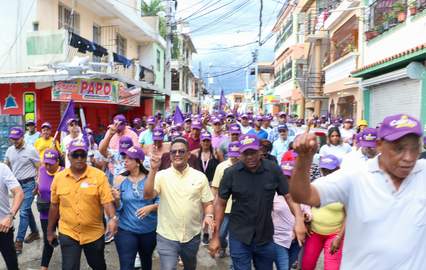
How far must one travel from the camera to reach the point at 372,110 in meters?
15.4

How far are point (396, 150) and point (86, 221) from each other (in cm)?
299

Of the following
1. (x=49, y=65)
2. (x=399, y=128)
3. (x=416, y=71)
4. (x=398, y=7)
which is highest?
(x=398, y=7)

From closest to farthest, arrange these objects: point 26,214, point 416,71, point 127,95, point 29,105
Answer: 1. point 26,214
2. point 416,71
3. point 29,105
4. point 127,95

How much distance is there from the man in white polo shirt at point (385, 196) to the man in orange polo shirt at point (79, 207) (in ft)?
8.04

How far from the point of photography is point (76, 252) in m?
4.09

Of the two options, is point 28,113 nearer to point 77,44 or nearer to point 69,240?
point 77,44

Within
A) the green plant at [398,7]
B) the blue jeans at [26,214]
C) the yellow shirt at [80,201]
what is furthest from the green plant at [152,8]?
the yellow shirt at [80,201]

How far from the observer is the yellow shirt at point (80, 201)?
160 inches

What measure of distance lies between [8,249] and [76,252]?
98 cm

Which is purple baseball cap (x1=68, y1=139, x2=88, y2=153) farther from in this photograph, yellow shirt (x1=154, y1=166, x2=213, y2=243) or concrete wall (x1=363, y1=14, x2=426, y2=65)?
concrete wall (x1=363, y1=14, x2=426, y2=65)

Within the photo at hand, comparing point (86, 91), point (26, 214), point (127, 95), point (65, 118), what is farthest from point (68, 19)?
point (26, 214)

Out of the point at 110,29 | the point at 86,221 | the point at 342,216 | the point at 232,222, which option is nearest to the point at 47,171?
the point at 86,221

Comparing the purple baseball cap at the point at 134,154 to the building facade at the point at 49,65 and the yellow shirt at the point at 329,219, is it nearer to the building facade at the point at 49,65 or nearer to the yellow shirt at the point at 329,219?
the yellow shirt at the point at 329,219

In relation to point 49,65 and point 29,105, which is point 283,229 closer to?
point 49,65
